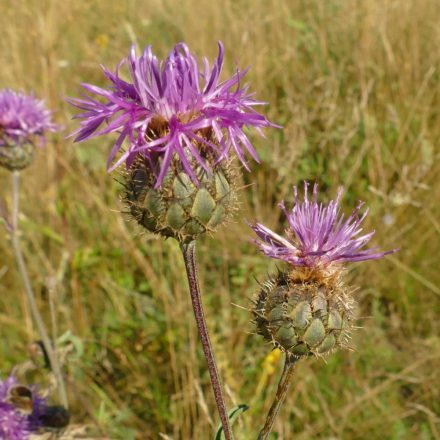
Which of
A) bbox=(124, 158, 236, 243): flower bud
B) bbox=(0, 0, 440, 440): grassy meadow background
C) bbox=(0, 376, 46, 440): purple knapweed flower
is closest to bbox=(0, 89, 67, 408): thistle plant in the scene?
bbox=(0, 0, 440, 440): grassy meadow background

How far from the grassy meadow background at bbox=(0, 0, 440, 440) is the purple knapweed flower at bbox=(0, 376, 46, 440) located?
0.26m

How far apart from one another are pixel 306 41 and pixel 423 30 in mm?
1062

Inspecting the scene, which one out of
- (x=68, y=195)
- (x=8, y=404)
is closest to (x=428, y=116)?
(x=68, y=195)

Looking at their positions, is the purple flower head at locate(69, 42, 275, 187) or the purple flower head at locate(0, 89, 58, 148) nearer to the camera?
the purple flower head at locate(69, 42, 275, 187)

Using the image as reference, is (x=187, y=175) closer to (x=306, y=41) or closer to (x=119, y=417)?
(x=119, y=417)

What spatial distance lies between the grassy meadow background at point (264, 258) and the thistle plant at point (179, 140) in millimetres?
819

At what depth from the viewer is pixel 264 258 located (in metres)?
3.44

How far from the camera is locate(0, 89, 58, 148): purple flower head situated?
3.03 meters

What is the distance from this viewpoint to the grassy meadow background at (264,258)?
298cm

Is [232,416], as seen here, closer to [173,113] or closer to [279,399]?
[279,399]

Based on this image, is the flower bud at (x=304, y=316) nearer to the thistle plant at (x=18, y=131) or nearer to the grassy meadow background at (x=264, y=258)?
the grassy meadow background at (x=264, y=258)

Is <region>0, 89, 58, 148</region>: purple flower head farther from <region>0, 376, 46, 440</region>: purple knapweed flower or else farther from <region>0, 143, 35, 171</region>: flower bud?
<region>0, 376, 46, 440</region>: purple knapweed flower

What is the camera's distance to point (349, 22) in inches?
190

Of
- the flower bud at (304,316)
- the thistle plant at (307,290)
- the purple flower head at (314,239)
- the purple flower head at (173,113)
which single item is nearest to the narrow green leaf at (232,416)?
the thistle plant at (307,290)
